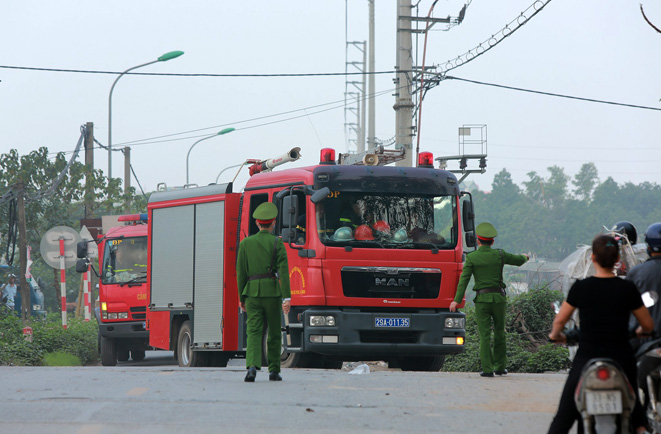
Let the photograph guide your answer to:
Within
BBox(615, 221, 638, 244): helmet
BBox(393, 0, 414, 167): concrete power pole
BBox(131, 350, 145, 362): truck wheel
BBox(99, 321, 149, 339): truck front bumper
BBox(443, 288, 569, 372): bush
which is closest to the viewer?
BBox(615, 221, 638, 244): helmet

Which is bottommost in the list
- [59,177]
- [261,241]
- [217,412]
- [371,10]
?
[217,412]

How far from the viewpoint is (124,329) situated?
22.0 meters

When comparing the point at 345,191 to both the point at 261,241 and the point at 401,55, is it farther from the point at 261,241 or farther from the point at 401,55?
the point at 401,55

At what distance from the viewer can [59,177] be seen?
115ft

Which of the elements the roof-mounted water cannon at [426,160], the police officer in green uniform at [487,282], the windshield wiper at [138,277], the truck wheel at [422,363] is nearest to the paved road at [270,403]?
the police officer in green uniform at [487,282]

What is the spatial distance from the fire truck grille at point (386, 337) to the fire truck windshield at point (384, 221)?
1.10 m

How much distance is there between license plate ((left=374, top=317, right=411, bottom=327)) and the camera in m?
14.2

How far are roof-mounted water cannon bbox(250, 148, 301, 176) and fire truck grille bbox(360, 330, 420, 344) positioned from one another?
3037mm

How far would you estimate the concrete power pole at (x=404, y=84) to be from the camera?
23.9 m

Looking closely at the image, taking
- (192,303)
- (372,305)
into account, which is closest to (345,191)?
(372,305)

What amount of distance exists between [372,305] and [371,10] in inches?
1340

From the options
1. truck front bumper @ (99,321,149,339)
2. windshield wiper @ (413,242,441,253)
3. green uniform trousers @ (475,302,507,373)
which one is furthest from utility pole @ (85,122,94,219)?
green uniform trousers @ (475,302,507,373)

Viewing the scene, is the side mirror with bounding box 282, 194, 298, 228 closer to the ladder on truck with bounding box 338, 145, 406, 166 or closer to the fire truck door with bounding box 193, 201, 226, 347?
the ladder on truck with bounding box 338, 145, 406, 166

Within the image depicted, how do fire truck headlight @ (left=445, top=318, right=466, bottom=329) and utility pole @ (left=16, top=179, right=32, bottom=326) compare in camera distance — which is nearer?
fire truck headlight @ (left=445, top=318, right=466, bottom=329)
